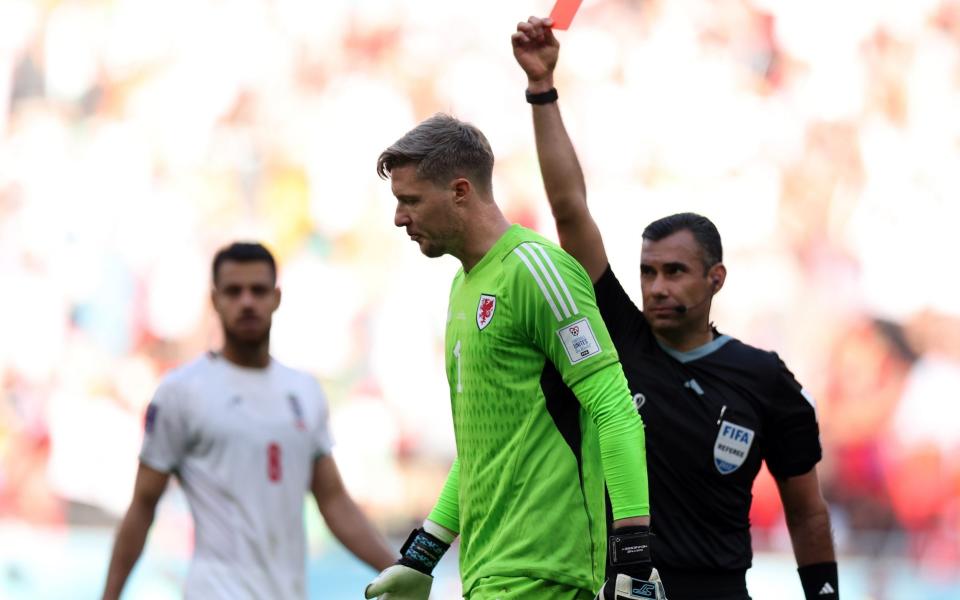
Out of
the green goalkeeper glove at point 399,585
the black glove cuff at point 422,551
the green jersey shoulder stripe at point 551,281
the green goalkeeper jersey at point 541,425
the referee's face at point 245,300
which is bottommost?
the green goalkeeper glove at point 399,585

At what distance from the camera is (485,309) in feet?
11.1

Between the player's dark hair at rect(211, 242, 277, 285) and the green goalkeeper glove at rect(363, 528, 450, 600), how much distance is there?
1948 millimetres

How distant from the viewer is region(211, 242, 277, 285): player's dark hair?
547 centimetres

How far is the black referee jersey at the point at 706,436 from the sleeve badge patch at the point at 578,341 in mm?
811

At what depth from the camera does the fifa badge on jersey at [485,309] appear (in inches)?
132

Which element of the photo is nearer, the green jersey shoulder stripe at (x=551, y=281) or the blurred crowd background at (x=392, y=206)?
the green jersey shoulder stripe at (x=551, y=281)

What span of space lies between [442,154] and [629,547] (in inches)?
39.4

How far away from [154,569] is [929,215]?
848 centimetres

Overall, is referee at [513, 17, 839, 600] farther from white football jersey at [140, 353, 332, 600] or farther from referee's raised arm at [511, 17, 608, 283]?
white football jersey at [140, 353, 332, 600]

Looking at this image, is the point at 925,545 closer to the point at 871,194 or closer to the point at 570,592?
the point at 871,194

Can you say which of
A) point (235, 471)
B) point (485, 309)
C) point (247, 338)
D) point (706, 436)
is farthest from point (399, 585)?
point (247, 338)

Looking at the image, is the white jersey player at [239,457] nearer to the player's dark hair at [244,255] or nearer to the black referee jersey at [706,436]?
the player's dark hair at [244,255]

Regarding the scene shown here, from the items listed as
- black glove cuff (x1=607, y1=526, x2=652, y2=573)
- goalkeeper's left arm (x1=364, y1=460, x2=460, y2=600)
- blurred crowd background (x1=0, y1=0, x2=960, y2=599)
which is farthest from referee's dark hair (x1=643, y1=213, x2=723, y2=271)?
blurred crowd background (x1=0, y1=0, x2=960, y2=599)

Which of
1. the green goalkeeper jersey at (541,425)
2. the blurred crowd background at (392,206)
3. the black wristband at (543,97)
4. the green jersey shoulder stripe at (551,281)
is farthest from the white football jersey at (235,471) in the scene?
the blurred crowd background at (392,206)
